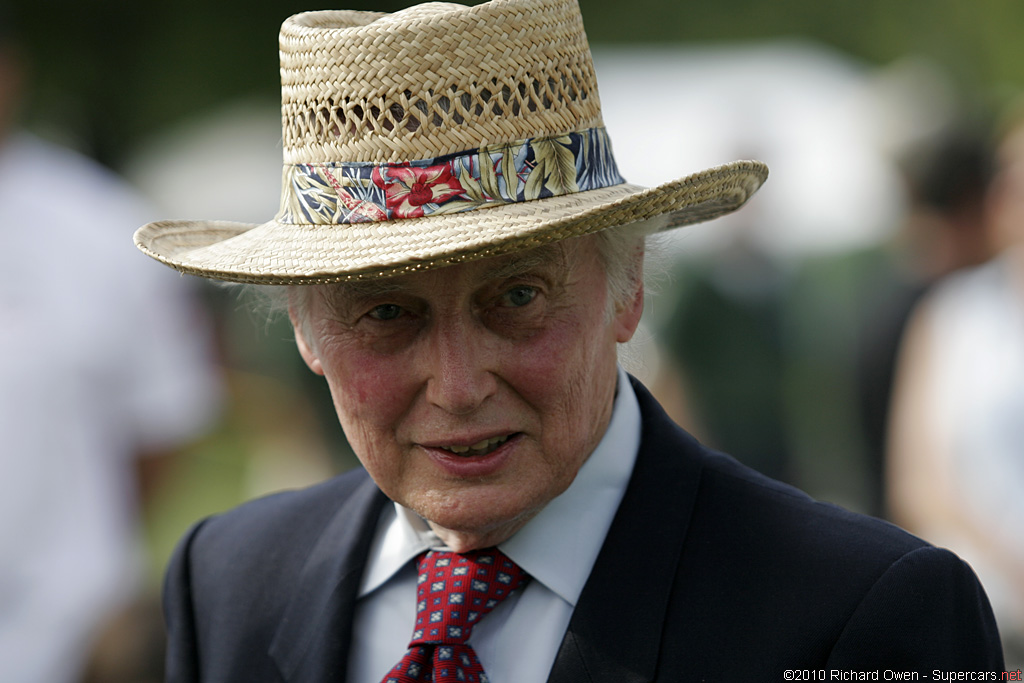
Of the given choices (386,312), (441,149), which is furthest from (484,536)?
(441,149)

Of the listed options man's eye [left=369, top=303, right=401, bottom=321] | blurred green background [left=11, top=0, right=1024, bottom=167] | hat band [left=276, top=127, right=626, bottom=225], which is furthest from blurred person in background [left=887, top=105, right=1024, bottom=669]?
blurred green background [left=11, top=0, right=1024, bottom=167]

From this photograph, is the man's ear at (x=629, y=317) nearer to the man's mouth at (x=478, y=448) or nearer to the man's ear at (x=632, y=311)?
the man's ear at (x=632, y=311)

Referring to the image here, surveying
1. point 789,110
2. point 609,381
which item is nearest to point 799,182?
point 789,110

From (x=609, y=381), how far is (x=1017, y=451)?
8.09 feet

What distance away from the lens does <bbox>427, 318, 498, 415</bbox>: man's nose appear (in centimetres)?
215

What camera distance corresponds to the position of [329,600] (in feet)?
8.22

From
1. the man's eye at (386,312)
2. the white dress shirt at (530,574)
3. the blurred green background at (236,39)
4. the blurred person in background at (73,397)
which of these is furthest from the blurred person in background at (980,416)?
the blurred green background at (236,39)

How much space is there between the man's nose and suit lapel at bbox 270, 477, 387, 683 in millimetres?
556

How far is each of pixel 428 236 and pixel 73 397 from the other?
292 cm

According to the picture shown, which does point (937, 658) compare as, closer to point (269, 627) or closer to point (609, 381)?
point (609, 381)

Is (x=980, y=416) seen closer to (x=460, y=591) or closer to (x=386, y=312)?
(x=460, y=591)

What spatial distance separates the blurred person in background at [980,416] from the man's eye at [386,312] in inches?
110

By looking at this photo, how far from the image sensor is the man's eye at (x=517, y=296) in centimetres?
221

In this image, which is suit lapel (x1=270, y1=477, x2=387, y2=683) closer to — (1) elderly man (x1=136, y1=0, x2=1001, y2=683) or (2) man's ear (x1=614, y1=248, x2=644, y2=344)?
(1) elderly man (x1=136, y1=0, x2=1001, y2=683)
